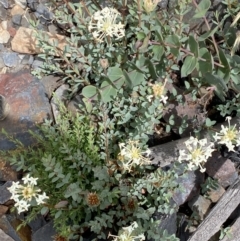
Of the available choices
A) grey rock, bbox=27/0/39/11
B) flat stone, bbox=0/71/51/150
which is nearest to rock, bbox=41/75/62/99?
flat stone, bbox=0/71/51/150

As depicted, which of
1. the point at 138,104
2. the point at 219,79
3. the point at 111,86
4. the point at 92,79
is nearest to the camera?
the point at 219,79

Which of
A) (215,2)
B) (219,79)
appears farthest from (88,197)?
(215,2)

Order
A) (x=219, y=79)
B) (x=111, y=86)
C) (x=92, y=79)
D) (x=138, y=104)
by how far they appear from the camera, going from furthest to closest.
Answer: (x=92, y=79) → (x=138, y=104) → (x=111, y=86) → (x=219, y=79)

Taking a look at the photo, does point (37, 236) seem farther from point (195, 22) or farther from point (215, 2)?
point (215, 2)

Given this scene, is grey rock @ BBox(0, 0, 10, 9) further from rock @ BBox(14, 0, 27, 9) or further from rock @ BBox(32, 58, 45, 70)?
rock @ BBox(32, 58, 45, 70)

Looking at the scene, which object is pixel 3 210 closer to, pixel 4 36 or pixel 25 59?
pixel 25 59

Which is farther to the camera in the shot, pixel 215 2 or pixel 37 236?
pixel 215 2

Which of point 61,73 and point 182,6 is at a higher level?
point 182,6
